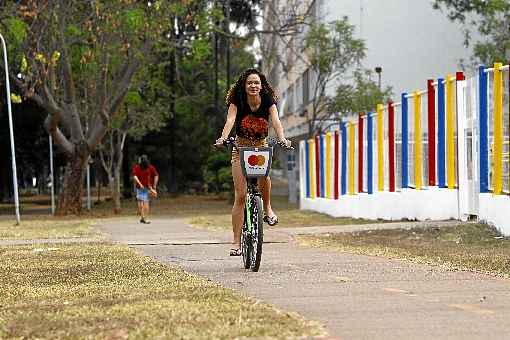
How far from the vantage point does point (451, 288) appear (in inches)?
355

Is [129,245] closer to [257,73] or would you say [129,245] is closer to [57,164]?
[257,73]

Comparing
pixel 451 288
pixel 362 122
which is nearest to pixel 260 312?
pixel 451 288

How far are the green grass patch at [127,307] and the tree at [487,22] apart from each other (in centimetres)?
2988

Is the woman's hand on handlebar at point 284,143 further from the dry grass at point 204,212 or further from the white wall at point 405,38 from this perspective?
the white wall at point 405,38

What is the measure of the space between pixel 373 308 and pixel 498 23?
34.0 metres

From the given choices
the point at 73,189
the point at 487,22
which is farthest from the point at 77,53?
the point at 487,22

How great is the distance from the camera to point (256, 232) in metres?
10.7

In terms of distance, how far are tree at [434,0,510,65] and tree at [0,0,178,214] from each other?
11.6 meters

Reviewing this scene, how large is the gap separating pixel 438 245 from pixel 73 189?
74.0 ft

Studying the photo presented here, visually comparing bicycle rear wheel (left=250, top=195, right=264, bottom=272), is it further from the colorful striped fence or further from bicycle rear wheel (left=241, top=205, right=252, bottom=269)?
the colorful striped fence

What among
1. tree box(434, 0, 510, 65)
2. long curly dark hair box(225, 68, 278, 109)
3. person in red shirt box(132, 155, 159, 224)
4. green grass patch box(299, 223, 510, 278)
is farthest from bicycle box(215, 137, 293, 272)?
tree box(434, 0, 510, 65)

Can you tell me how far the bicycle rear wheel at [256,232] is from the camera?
10570mm

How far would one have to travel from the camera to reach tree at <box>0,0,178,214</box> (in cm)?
3275

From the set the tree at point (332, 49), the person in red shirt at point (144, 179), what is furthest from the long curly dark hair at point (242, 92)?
the tree at point (332, 49)
